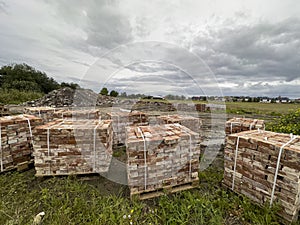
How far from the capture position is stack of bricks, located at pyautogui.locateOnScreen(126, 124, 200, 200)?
2.96 m

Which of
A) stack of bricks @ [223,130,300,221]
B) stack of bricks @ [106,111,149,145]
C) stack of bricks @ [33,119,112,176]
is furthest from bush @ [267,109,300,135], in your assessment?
stack of bricks @ [33,119,112,176]

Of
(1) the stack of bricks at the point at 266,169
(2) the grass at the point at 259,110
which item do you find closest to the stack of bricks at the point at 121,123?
(1) the stack of bricks at the point at 266,169

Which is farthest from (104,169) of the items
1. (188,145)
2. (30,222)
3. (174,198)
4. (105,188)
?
(188,145)

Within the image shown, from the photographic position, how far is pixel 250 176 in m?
2.91

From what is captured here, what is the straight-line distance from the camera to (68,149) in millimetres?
3543

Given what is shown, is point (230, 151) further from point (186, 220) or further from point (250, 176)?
point (186, 220)

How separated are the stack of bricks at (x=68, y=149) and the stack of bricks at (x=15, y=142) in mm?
1021

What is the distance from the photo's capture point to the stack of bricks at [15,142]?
3.77 m

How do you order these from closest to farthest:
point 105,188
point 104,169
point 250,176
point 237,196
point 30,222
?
1. point 30,222
2. point 250,176
3. point 237,196
4. point 105,188
5. point 104,169

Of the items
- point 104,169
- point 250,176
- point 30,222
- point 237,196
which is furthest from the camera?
point 104,169

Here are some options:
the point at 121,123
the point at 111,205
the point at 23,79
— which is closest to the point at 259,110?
the point at 121,123

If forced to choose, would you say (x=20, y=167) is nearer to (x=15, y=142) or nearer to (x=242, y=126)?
(x=15, y=142)

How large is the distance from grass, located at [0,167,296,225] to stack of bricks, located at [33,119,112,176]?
1.03 ft

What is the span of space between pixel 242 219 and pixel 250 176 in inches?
31.4
